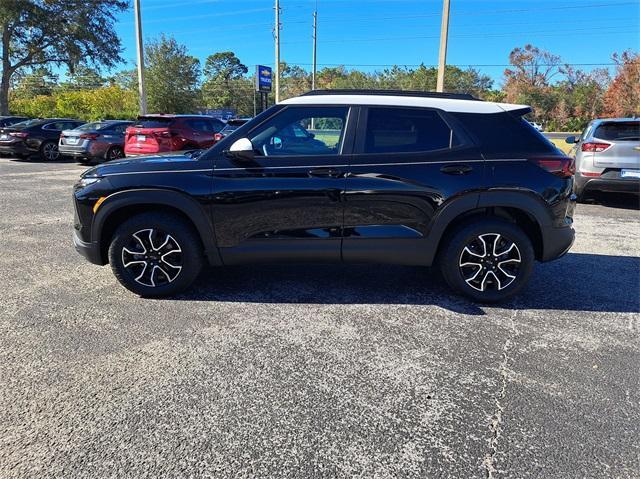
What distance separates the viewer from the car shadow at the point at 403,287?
420 cm

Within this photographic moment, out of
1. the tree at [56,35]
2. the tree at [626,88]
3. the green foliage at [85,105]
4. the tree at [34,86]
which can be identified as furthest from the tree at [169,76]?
the tree at [626,88]

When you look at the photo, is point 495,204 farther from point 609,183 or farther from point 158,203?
point 609,183

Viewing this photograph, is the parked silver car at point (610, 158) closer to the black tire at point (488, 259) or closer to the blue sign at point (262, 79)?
the black tire at point (488, 259)

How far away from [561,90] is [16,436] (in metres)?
65.4

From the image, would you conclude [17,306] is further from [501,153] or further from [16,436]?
[501,153]

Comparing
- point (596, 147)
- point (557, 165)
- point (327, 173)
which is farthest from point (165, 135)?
point (557, 165)

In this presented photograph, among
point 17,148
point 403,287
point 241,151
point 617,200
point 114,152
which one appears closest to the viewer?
point 241,151

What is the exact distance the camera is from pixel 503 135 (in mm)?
3988

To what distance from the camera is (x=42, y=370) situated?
9.75 feet

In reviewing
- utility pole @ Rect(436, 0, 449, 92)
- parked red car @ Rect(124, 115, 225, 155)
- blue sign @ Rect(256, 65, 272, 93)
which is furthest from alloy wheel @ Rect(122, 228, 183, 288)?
blue sign @ Rect(256, 65, 272, 93)

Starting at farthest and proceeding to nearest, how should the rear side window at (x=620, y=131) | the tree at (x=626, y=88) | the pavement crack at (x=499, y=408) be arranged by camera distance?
the tree at (x=626, y=88)
the rear side window at (x=620, y=131)
the pavement crack at (x=499, y=408)

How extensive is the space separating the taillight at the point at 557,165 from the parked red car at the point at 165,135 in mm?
9352

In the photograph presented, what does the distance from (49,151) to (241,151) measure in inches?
645

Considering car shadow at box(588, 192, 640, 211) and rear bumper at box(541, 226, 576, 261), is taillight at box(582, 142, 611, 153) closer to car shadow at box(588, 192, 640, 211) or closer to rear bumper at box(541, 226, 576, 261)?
car shadow at box(588, 192, 640, 211)
